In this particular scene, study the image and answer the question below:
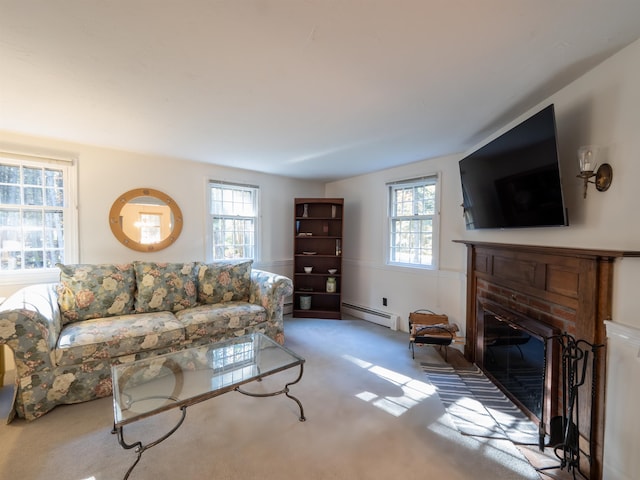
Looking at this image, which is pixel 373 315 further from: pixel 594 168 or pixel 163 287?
pixel 594 168

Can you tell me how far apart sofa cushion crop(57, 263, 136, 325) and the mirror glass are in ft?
1.59

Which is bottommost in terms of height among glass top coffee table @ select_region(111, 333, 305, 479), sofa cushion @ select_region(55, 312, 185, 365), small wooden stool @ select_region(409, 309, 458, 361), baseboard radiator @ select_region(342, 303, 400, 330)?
baseboard radiator @ select_region(342, 303, 400, 330)

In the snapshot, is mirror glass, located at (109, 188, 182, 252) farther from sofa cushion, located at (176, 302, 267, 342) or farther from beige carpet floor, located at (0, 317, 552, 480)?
beige carpet floor, located at (0, 317, 552, 480)

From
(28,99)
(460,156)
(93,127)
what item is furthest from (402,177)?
(28,99)

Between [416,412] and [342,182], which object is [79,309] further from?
[342,182]

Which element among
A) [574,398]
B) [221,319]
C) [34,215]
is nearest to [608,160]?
[574,398]

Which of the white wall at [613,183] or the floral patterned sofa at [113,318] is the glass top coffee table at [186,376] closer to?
the floral patterned sofa at [113,318]

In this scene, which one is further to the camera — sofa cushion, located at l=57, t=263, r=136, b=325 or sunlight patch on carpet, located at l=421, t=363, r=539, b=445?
sofa cushion, located at l=57, t=263, r=136, b=325

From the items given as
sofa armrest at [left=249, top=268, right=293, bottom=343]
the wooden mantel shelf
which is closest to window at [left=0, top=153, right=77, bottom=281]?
sofa armrest at [left=249, top=268, right=293, bottom=343]

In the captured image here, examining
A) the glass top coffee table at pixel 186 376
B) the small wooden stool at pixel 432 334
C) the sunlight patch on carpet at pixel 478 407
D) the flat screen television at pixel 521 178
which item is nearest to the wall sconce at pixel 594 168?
the flat screen television at pixel 521 178

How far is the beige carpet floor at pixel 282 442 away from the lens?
1.47 m

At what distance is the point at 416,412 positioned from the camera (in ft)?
6.46

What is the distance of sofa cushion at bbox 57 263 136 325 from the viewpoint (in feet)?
8.00

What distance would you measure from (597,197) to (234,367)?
2.38 m
